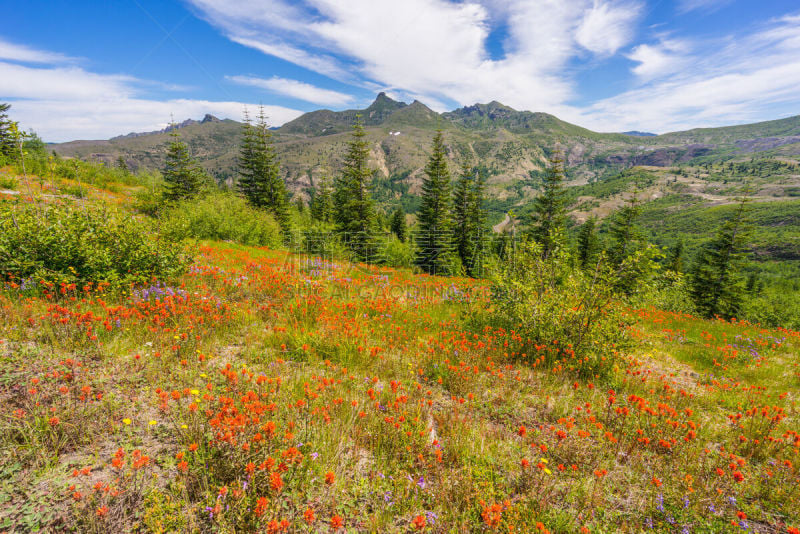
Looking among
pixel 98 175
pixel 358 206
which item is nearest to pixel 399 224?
pixel 358 206

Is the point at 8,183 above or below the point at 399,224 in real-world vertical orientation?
above

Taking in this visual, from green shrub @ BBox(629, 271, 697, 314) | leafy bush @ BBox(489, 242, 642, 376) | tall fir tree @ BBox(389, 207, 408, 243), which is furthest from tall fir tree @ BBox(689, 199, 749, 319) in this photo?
tall fir tree @ BBox(389, 207, 408, 243)

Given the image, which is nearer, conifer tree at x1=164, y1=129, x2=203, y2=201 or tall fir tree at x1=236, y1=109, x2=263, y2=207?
conifer tree at x1=164, y1=129, x2=203, y2=201

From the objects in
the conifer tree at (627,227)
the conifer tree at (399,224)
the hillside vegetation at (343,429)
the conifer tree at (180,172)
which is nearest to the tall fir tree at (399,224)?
the conifer tree at (399,224)

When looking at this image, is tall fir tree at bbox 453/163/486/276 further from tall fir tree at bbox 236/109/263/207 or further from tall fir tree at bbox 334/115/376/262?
tall fir tree at bbox 236/109/263/207

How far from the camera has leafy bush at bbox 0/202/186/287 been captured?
509cm

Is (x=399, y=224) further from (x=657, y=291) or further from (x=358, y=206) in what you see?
(x=657, y=291)

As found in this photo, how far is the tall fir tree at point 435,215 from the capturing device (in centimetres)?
3172

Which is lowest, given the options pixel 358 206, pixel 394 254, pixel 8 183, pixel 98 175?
pixel 394 254

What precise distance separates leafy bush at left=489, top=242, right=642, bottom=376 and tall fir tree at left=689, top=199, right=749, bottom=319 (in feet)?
105

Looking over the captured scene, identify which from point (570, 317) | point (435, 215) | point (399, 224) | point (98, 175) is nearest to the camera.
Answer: point (570, 317)

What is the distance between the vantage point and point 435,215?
33.8 m

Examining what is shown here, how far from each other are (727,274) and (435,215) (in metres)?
28.2

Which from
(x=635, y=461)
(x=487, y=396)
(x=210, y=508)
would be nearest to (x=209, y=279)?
(x=210, y=508)
